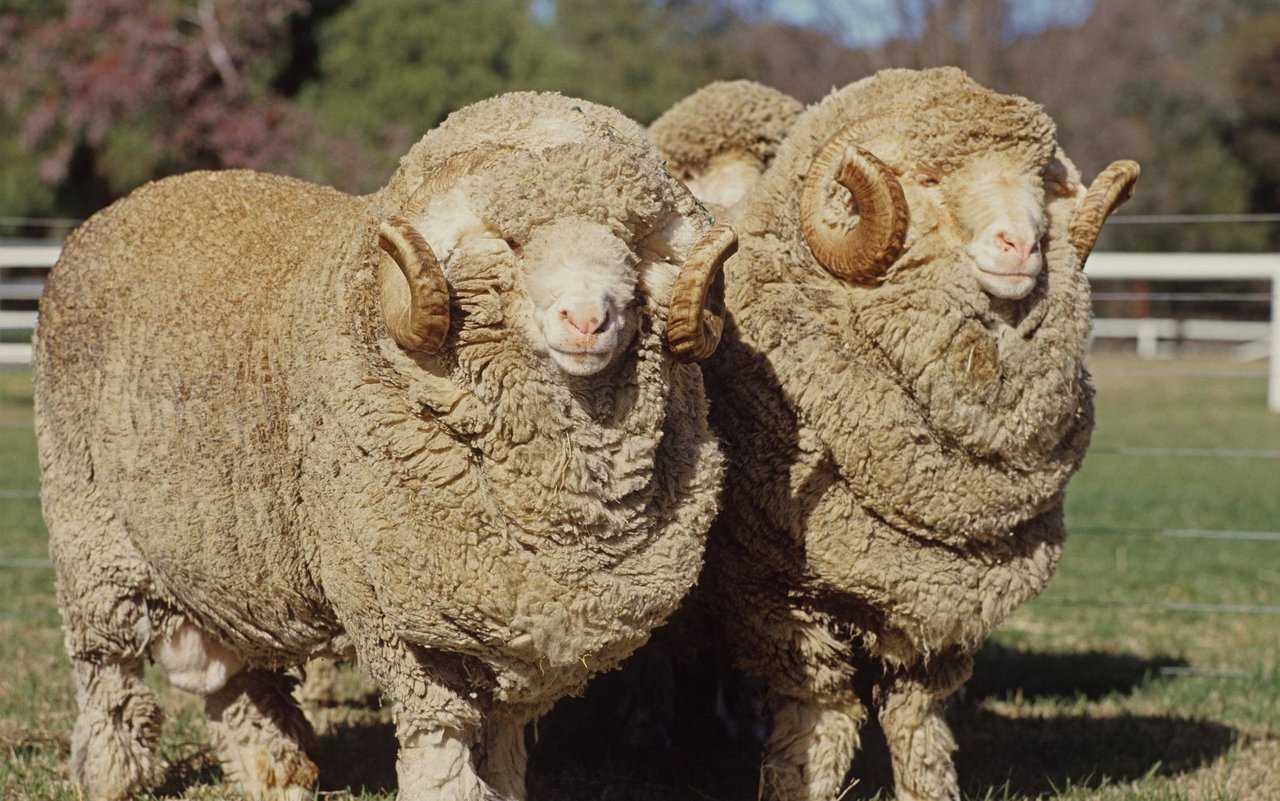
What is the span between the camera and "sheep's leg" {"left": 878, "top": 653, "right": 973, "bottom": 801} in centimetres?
380

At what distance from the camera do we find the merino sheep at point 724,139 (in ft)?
16.8

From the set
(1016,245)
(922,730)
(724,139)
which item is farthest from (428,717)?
(724,139)

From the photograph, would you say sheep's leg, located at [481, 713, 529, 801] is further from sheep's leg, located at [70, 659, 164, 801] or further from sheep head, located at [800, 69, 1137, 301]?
sheep head, located at [800, 69, 1137, 301]

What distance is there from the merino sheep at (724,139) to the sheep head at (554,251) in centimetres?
213

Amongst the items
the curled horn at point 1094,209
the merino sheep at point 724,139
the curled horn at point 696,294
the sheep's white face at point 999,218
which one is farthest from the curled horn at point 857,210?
the merino sheep at point 724,139

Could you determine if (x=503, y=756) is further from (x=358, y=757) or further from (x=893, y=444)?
(x=358, y=757)

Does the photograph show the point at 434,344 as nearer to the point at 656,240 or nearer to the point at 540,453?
the point at 540,453

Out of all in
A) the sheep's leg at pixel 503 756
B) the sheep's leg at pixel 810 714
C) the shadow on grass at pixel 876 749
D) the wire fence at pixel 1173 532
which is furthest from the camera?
the wire fence at pixel 1173 532

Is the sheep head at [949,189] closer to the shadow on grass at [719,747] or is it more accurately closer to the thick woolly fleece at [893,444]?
the thick woolly fleece at [893,444]

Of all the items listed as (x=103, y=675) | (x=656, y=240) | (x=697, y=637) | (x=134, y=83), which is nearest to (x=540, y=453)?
(x=656, y=240)

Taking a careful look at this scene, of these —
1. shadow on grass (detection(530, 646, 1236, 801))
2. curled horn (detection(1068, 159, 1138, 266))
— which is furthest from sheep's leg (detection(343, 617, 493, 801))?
curled horn (detection(1068, 159, 1138, 266))

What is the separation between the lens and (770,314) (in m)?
3.71

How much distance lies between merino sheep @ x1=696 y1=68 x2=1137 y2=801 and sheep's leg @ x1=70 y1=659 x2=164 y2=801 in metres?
1.55

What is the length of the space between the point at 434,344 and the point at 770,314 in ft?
3.70
